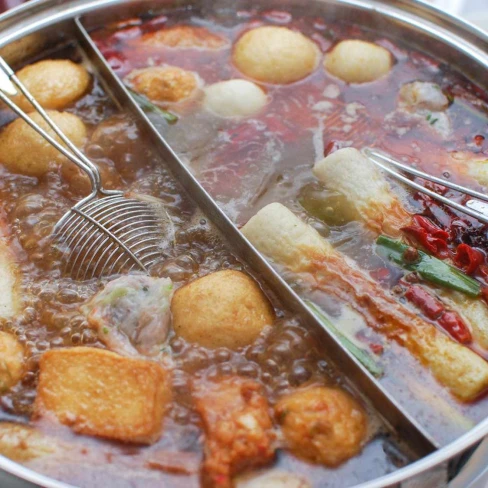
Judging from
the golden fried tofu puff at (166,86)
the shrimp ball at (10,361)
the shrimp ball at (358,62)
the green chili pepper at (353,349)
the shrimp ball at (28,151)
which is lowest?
the shrimp ball at (10,361)

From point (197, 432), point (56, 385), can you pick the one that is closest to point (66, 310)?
point (56, 385)

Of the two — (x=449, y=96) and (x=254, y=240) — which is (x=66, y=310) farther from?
(x=449, y=96)

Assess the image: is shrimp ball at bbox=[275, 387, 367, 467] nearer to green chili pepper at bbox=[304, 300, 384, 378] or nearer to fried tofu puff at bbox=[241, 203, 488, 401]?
green chili pepper at bbox=[304, 300, 384, 378]

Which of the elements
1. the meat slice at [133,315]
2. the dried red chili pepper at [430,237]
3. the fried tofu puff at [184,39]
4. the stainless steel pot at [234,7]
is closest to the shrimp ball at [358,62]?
the stainless steel pot at [234,7]

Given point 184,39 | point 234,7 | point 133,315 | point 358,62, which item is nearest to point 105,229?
point 133,315

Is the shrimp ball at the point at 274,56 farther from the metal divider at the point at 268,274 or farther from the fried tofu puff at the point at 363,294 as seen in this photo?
the fried tofu puff at the point at 363,294

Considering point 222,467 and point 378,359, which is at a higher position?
point 378,359
